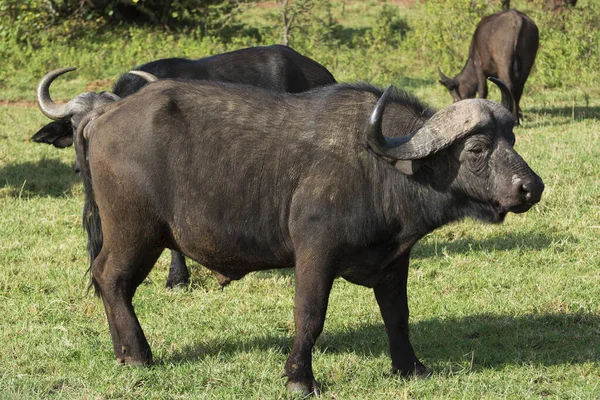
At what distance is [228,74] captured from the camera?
7.85 metres

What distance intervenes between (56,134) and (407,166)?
4.04 metres

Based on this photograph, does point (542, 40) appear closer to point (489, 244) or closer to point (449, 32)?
point (449, 32)

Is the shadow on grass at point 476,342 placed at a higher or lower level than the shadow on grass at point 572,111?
higher

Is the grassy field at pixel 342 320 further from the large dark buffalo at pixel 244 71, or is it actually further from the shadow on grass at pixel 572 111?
the shadow on grass at pixel 572 111

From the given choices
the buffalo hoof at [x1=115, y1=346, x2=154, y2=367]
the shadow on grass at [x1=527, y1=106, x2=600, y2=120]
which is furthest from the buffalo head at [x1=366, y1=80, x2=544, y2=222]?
the shadow on grass at [x1=527, y1=106, x2=600, y2=120]

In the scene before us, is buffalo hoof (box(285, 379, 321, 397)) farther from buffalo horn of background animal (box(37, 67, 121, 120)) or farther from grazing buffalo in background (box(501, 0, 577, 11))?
grazing buffalo in background (box(501, 0, 577, 11))

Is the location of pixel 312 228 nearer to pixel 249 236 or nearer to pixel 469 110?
pixel 249 236

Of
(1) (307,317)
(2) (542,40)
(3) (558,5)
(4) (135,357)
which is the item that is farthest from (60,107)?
(3) (558,5)

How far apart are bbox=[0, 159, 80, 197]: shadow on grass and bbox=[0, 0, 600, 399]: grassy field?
0.31 m

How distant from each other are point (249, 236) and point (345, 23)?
16.7 meters

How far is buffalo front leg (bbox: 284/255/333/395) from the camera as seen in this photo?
15.6 ft

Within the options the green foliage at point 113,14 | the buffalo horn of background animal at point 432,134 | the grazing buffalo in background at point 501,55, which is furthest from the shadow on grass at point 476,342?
the green foliage at point 113,14

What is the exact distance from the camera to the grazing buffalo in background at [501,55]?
1348cm

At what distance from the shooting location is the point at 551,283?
6598mm
